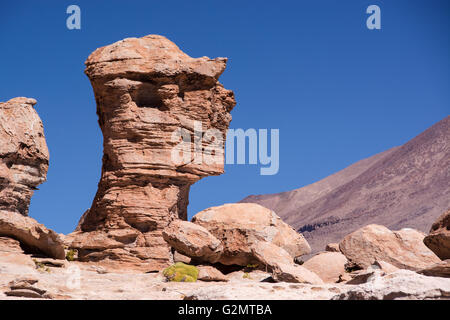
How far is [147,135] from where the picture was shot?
77.4ft

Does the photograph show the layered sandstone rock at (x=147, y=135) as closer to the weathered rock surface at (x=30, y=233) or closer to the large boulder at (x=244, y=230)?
the large boulder at (x=244, y=230)

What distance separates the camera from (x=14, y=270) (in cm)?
1555

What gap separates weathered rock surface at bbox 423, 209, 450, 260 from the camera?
609 inches

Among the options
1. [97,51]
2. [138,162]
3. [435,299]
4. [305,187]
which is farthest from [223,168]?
[305,187]

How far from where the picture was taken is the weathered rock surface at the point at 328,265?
19656 millimetres

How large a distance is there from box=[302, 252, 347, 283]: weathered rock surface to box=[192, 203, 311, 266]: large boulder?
1.74 meters

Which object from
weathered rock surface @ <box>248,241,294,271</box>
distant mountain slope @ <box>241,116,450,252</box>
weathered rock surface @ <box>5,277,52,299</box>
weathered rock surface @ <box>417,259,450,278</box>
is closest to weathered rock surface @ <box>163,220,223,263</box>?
weathered rock surface @ <box>248,241,294,271</box>

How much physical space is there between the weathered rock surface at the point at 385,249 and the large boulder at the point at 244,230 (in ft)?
9.36

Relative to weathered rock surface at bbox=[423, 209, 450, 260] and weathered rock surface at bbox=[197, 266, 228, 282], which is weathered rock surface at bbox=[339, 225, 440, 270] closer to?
weathered rock surface at bbox=[423, 209, 450, 260]

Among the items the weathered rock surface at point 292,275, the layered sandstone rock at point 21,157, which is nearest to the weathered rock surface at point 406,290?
the weathered rock surface at point 292,275
